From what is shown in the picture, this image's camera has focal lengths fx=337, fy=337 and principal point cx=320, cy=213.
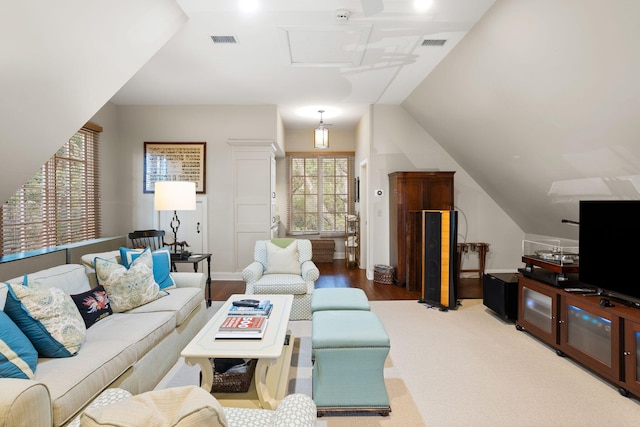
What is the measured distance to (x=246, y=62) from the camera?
12.5 feet

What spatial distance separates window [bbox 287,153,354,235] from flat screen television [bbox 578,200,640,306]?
205 inches

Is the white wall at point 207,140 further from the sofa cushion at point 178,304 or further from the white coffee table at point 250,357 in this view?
the white coffee table at point 250,357

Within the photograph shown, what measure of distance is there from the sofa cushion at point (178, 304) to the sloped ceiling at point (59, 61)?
5.04 feet

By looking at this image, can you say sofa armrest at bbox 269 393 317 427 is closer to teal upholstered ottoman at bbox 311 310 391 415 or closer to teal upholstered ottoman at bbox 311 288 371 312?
teal upholstered ottoman at bbox 311 310 391 415

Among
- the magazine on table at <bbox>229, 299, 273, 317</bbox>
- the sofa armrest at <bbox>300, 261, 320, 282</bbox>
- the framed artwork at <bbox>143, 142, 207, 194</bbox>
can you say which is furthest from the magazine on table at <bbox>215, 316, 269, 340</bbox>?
the framed artwork at <bbox>143, 142, 207, 194</bbox>

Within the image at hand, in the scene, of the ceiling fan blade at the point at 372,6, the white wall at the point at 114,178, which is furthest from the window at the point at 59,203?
the ceiling fan blade at the point at 372,6

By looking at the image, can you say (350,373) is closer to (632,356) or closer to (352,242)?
(632,356)

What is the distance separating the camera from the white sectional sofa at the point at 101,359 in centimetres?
114

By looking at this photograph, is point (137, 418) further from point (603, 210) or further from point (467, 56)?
point (467, 56)

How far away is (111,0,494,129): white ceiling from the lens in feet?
9.21

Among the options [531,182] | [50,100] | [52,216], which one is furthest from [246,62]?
[531,182]

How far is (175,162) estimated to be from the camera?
5.39m

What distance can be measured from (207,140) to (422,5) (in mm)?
3808

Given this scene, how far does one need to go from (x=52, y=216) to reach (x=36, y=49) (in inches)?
99.3
